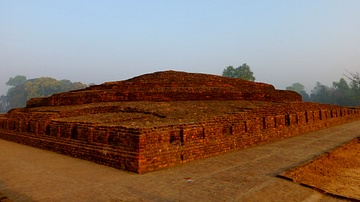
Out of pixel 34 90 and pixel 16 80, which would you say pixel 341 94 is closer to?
pixel 34 90

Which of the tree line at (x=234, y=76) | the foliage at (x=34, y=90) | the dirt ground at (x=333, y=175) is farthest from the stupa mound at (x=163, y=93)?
the foliage at (x=34, y=90)

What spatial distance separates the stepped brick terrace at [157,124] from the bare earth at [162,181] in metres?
0.40

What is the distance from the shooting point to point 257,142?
24.5 ft

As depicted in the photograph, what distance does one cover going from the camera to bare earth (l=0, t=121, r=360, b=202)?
3.22 m

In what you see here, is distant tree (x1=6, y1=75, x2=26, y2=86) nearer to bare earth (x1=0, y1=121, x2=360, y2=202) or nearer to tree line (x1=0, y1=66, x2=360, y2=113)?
tree line (x1=0, y1=66, x2=360, y2=113)

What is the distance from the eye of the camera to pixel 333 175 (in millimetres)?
4129

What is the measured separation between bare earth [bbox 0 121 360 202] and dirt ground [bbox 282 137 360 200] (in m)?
0.22

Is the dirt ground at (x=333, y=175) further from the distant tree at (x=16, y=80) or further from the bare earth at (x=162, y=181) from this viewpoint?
the distant tree at (x=16, y=80)

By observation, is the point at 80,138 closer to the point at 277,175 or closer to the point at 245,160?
the point at 245,160

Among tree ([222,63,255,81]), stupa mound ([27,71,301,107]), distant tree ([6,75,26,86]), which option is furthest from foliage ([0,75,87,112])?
stupa mound ([27,71,301,107])

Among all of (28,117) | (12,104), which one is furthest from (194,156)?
(12,104)

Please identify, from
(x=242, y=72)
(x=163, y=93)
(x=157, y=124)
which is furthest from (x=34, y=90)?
(x=157, y=124)

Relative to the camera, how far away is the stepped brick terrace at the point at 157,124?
4793 millimetres

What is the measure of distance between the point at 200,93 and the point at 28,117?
23.6 ft
